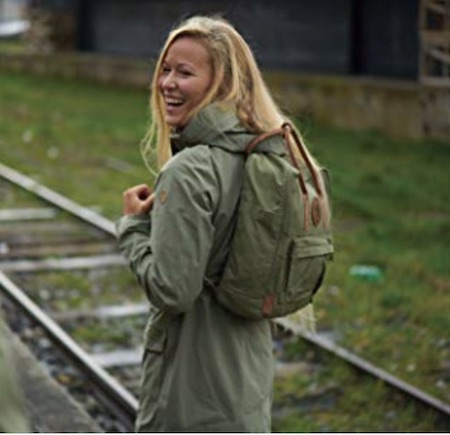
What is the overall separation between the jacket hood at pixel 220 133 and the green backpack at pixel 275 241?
24mm

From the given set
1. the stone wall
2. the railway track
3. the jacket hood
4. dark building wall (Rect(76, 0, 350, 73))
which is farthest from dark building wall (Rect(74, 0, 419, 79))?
the jacket hood

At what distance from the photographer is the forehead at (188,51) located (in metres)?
3.17

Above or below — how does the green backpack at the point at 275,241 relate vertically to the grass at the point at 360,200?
above

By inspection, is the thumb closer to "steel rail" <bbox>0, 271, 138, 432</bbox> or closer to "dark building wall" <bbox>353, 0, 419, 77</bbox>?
"steel rail" <bbox>0, 271, 138, 432</bbox>

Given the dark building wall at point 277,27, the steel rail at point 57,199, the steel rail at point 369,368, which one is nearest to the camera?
the steel rail at point 369,368

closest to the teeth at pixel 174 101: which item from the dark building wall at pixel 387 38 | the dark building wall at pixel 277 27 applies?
the dark building wall at pixel 277 27

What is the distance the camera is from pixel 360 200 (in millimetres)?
12836

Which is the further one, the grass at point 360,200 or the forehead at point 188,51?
the grass at point 360,200

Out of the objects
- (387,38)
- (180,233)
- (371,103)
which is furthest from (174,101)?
(387,38)

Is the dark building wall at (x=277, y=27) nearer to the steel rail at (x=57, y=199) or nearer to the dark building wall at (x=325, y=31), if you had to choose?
the dark building wall at (x=325, y=31)

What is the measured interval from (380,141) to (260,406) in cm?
1477

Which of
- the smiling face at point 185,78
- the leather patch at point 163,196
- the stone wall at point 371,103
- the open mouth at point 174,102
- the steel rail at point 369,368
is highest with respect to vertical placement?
the smiling face at point 185,78

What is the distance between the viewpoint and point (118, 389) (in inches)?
252

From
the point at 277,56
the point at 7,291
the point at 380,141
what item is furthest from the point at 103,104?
the point at 7,291
